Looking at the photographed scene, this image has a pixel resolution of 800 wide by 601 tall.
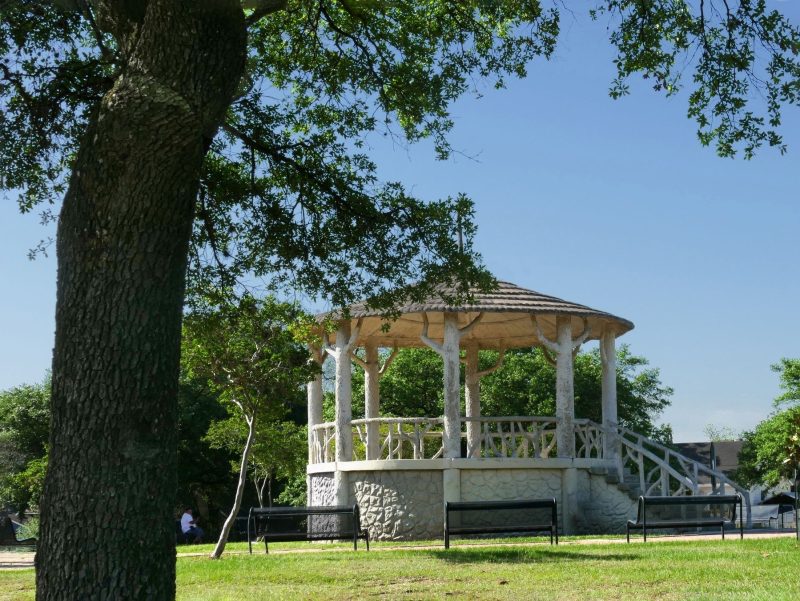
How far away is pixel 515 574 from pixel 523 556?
7.34 ft

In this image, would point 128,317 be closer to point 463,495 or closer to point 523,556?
point 523,556

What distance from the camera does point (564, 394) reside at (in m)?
22.8

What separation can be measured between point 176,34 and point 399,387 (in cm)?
3341

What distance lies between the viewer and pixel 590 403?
40000 millimetres

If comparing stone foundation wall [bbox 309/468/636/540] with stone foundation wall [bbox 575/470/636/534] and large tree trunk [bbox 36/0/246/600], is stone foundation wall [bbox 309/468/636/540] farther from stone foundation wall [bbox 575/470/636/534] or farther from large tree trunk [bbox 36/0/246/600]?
large tree trunk [bbox 36/0/246/600]

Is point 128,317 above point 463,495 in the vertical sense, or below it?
above

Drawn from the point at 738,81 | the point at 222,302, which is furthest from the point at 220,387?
the point at 738,81

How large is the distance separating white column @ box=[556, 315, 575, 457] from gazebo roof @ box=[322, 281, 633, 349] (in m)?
0.44

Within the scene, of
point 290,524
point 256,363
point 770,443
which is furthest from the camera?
point 770,443

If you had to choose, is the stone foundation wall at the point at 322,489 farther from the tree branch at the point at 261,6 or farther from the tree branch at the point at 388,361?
the tree branch at the point at 261,6

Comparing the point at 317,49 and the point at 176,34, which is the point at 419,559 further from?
the point at 176,34

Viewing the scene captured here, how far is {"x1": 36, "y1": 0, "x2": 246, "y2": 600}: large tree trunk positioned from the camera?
20.8 ft

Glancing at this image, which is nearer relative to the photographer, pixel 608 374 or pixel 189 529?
pixel 608 374

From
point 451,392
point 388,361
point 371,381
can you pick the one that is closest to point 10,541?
point 371,381
